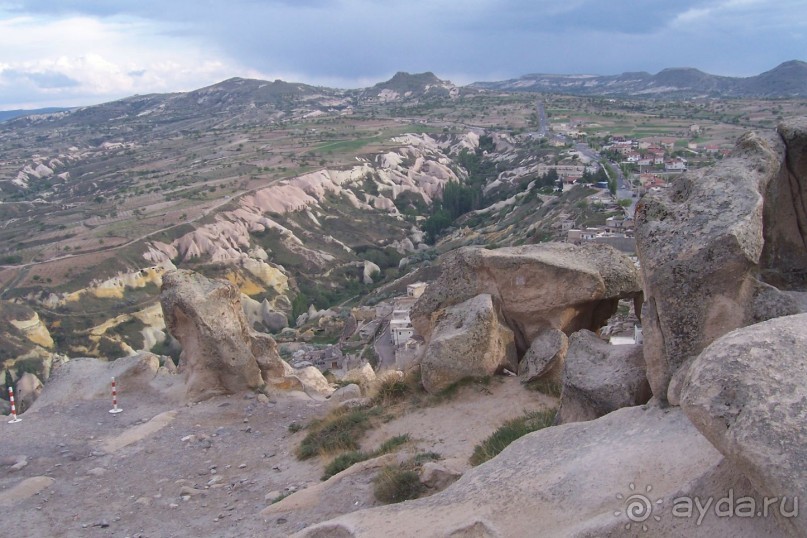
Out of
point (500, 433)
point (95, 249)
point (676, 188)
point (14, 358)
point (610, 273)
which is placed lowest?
point (14, 358)

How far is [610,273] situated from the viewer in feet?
33.1

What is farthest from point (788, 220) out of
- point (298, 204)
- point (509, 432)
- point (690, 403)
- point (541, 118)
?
point (541, 118)

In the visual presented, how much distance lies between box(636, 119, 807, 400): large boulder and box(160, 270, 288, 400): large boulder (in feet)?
27.7

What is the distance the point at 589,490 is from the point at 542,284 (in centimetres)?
582

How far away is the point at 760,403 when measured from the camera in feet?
11.4

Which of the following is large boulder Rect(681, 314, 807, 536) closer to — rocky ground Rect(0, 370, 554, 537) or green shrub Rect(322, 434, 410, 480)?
rocky ground Rect(0, 370, 554, 537)

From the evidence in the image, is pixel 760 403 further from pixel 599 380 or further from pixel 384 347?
pixel 384 347

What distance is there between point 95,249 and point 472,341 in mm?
47871

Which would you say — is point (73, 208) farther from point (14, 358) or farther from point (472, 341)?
point (472, 341)

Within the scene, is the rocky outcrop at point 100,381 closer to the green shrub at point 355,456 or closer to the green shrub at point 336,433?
the green shrub at point 336,433

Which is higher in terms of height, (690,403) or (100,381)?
(690,403)

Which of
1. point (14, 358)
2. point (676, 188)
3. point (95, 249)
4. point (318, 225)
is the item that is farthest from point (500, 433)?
point (318, 225)

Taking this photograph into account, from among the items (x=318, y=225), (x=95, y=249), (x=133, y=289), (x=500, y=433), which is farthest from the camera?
(x=318, y=225)

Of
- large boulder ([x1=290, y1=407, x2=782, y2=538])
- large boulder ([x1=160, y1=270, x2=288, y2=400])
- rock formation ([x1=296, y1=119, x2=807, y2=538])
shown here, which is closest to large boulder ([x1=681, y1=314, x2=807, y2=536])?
rock formation ([x1=296, y1=119, x2=807, y2=538])
